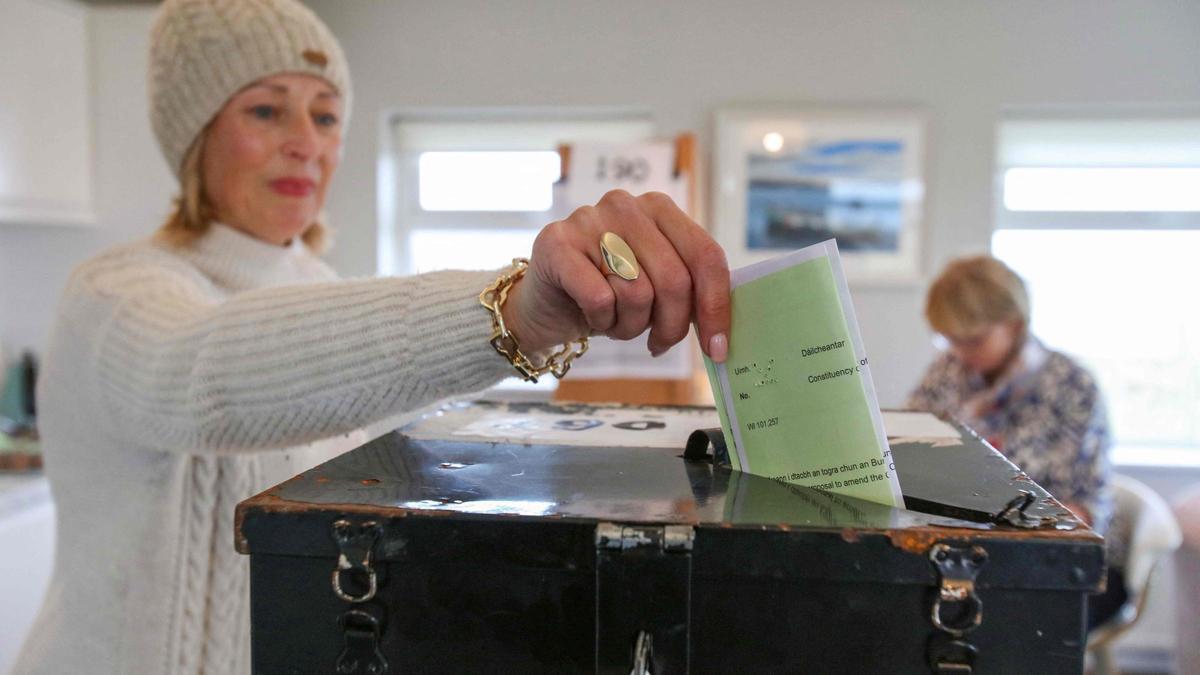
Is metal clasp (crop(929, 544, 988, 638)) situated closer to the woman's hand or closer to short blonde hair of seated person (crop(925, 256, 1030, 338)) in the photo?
the woman's hand

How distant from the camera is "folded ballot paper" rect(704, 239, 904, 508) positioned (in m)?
0.49

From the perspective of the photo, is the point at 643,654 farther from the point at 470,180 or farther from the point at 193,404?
the point at 470,180

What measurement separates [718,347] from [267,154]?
2.15 ft

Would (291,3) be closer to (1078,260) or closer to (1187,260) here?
(1078,260)

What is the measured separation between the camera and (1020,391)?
206 cm

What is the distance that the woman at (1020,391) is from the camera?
78.5 inches

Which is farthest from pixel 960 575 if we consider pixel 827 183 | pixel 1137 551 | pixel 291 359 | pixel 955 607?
pixel 827 183

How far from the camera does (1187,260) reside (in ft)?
9.68

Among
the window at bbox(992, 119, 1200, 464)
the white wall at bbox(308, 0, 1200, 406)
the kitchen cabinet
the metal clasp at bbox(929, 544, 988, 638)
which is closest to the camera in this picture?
the metal clasp at bbox(929, 544, 988, 638)

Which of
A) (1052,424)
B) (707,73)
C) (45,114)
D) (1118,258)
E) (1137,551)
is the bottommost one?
(1137,551)

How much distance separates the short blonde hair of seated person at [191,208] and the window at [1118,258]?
2688 mm

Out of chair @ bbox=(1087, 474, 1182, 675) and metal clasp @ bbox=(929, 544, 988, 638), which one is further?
chair @ bbox=(1087, 474, 1182, 675)

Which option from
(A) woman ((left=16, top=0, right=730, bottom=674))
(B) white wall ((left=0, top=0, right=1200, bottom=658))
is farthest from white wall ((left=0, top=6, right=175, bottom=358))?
(A) woman ((left=16, top=0, right=730, bottom=674))

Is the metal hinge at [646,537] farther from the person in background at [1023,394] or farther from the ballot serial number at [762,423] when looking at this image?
the person in background at [1023,394]
